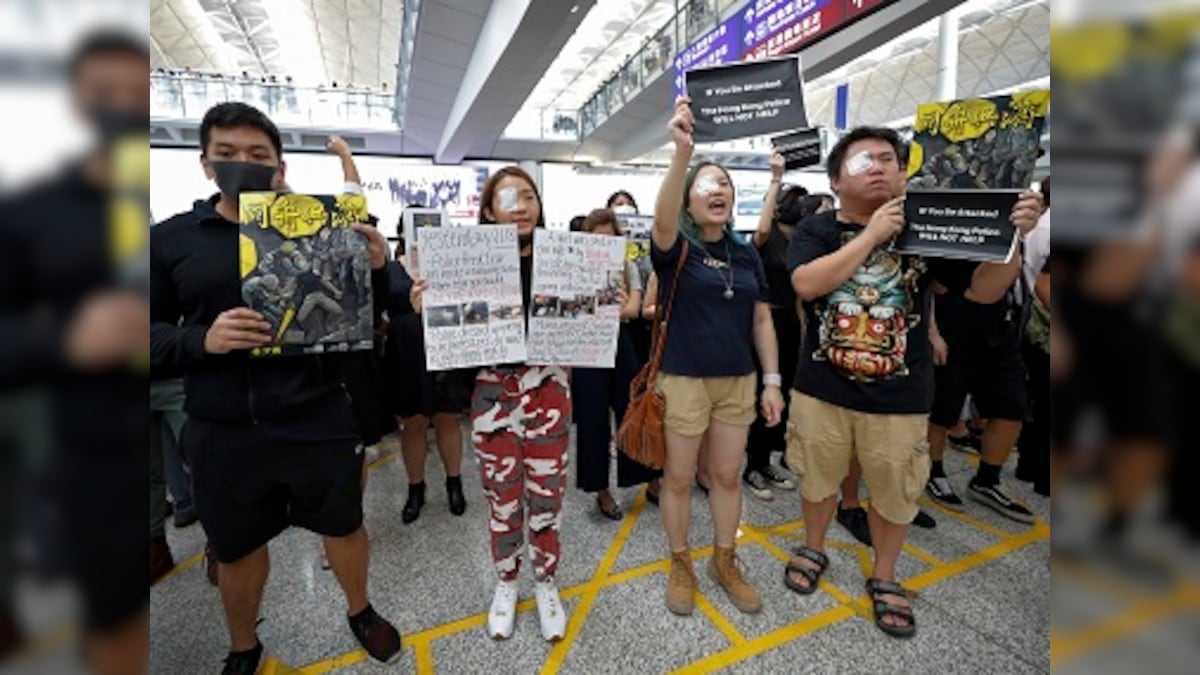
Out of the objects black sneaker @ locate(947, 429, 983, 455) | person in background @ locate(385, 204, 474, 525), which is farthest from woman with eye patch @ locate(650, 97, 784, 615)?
black sneaker @ locate(947, 429, 983, 455)

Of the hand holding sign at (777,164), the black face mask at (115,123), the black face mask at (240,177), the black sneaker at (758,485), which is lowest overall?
the black sneaker at (758,485)

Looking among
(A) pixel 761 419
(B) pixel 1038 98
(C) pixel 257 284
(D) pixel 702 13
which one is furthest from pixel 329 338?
(D) pixel 702 13

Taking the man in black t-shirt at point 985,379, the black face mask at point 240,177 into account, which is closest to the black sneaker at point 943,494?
the man in black t-shirt at point 985,379

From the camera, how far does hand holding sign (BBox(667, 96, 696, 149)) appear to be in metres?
1.84

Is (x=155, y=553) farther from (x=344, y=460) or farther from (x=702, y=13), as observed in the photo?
(x=702, y=13)

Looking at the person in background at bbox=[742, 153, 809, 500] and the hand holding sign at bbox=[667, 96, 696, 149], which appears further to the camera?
the person in background at bbox=[742, 153, 809, 500]

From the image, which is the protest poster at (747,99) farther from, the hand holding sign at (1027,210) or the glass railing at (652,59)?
the glass railing at (652,59)

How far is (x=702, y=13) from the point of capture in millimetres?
7477

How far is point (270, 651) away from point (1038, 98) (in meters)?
3.22

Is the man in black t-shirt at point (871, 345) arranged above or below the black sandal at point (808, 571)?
above

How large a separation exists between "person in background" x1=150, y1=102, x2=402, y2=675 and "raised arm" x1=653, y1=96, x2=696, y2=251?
0.98m

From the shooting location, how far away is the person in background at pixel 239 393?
1505mm

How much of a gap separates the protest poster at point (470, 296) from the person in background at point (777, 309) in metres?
1.78

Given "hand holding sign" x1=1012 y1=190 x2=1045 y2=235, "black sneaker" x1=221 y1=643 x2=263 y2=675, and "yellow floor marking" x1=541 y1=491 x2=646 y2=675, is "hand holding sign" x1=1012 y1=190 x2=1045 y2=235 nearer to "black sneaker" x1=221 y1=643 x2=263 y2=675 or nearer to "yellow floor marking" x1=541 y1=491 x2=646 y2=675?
"yellow floor marking" x1=541 y1=491 x2=646 y2=675
